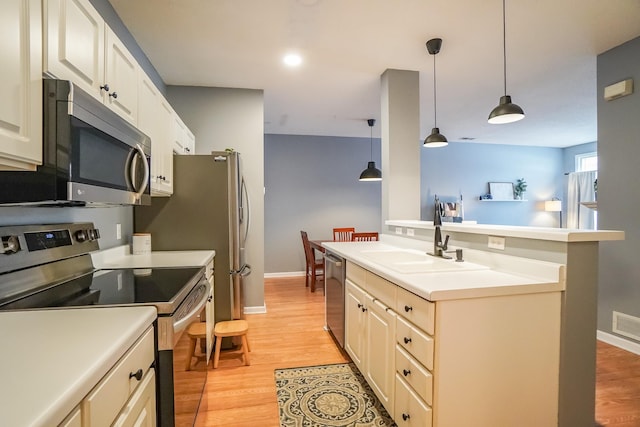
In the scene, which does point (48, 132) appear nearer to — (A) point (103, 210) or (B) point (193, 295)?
(B) point (193, 295)

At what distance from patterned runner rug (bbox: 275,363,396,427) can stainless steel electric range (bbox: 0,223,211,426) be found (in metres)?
0.63

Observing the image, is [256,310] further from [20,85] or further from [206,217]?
[20,85]

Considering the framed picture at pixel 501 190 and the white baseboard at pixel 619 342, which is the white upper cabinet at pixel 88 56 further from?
the framed picture at pixel 501 190

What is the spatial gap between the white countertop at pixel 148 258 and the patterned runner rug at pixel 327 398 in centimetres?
105

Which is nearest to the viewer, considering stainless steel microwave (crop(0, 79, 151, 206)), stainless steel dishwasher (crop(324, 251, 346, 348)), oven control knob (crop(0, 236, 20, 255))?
stainless steel microwave (crop(0, 79, 151, 206))

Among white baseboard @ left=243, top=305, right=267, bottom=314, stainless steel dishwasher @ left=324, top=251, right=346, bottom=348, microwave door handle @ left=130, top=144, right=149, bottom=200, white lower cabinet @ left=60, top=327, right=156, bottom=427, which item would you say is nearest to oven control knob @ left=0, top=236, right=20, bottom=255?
microwave door handle @ left=130, top=144, right=149, bottom=200

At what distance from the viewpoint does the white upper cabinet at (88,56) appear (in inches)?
43.9

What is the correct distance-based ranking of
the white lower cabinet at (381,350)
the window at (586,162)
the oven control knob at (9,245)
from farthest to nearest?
1. the window at (586,162)
2. the white lower cabinet at (381,350)
3. the oven control knob at (9,245)

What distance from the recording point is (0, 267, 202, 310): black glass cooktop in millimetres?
1179

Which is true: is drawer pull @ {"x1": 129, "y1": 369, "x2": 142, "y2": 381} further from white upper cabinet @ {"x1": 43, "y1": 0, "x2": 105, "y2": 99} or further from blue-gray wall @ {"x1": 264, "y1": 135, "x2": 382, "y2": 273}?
blue-gray wall @ {"x1": 264, "y1": 135, "x2": 382, "y2": 273}

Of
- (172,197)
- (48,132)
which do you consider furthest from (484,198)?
(48,132)

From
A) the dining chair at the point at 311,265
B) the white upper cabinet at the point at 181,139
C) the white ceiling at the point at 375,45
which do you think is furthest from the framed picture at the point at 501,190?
the white upper cabinet at the point at 181,139

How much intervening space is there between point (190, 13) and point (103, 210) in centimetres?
154

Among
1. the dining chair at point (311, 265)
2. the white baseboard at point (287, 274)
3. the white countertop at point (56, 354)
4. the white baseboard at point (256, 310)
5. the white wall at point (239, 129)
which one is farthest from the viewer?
the white baseboard at point (287, 274)
